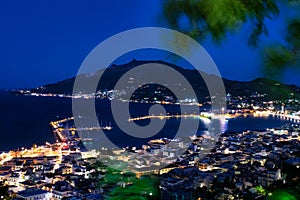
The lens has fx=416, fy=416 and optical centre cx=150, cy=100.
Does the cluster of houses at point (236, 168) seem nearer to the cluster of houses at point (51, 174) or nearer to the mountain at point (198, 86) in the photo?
the mountain at point (198, 86)

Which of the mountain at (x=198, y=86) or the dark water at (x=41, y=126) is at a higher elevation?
the mountain at (x=198, y=86)

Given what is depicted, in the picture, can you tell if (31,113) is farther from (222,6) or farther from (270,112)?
(222,6)

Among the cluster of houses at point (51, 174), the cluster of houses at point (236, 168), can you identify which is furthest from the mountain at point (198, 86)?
the cluster of houses at point (51, 174)

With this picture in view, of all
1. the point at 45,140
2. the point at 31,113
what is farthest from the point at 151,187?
the point at 31,113

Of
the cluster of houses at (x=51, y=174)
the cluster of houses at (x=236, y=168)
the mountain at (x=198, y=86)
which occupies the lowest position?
the cluster of houses at (x=51, y=174)

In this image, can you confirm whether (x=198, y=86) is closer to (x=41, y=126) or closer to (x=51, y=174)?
(x=51, y=174)

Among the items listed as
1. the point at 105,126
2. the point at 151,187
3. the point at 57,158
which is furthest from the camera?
the point at 105,126

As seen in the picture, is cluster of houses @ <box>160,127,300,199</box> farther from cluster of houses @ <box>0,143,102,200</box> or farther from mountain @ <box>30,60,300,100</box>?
cluster of houses @ <box>0,143,102,200</box>

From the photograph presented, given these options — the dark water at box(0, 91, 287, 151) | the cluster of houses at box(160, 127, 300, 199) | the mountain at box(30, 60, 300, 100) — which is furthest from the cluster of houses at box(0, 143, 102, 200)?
the dark water at box(0, 91, 287, 151)

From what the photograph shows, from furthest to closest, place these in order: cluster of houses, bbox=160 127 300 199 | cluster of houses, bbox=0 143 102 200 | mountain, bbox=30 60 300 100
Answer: cluster of houses, bbox=0 143 102 200 < cluster of houses, bbox=160 127 300 199 < mountain, bbox=30 60 300 100
